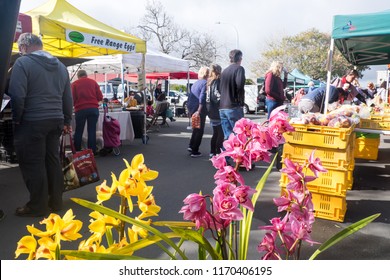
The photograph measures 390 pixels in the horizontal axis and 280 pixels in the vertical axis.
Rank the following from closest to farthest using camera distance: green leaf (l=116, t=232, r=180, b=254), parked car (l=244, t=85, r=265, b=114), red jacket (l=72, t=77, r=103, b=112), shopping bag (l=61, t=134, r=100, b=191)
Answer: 1. green leaf (l=116, t=232, r=180, b=254)
2. shopping bag (l=61, t=134, r=100, b=191)
3. red jacket (l=72, t=77, r=103, b=112)
4. parked car (l=244, t=85, r=265, b=114)

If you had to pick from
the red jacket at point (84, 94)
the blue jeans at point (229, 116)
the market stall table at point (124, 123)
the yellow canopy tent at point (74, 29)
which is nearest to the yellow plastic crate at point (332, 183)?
the blue jeans at point (229, 116)

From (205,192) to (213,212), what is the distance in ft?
11.6

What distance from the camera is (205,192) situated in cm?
470

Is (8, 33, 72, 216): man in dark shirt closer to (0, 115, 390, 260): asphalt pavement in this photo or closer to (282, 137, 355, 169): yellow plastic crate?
(0, 115, 390, 260): asphalt pavement

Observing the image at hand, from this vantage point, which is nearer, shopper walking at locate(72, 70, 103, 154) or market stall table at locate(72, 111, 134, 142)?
shopper walking at locate(72, 70, 103, 154)

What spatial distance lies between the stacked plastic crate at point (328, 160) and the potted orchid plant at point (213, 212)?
2.45m

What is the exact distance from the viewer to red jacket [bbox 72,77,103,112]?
6.83 m

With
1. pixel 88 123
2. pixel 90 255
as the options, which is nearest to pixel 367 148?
pixel 88 123

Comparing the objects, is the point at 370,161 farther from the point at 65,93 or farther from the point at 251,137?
the point at 251,137

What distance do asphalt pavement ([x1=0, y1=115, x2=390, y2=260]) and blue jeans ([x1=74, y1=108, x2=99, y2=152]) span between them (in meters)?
0.52

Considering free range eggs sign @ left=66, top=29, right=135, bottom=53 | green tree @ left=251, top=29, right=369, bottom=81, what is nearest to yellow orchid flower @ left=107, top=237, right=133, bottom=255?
free range eggs sign @ left=66, top=29, right=135, bottom=53

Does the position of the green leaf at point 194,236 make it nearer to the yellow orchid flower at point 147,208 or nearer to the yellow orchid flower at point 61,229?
the yellow orchid flower at point 147,208

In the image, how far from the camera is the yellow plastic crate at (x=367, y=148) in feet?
23.0

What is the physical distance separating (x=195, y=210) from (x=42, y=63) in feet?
10.0
